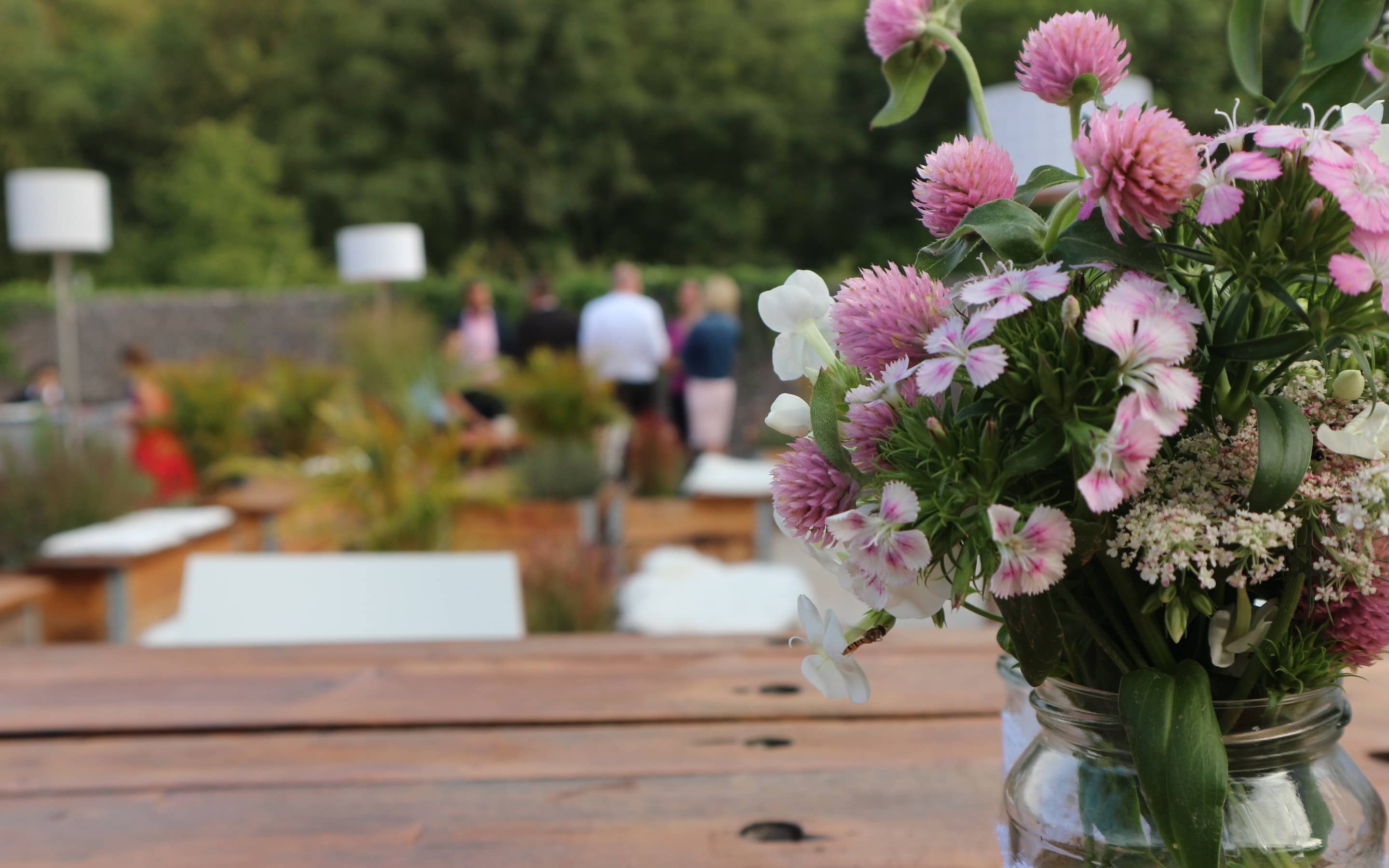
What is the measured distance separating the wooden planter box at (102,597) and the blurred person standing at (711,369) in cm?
401

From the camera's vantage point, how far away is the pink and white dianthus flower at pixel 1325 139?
43 centimetres

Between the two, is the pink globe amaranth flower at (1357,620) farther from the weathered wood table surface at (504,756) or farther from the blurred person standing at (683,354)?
the blurred person standing at (683,354)

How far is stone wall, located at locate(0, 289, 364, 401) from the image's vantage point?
1383cm

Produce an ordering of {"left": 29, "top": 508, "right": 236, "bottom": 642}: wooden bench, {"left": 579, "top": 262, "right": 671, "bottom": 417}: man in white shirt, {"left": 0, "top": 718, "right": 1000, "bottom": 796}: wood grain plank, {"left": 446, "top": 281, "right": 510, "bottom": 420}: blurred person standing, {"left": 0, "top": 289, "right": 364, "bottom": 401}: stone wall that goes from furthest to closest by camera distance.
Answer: {"left": 0, "top": 289, "right": 364, "bottom": 401}: stone wall → {"left": 579, "top": 262, "right": 671, "bottom": 417}: man in white shirt → {"left": 446, "top": 281, "right": 510, "bottom": 420}: blurred person standing → {"left": 29, "top": 508, "right": 236, "bottom": 642}: wooden bench → {"left": 0, "top": 718, "right": 1000, "bottom": 796}: wood grain plank

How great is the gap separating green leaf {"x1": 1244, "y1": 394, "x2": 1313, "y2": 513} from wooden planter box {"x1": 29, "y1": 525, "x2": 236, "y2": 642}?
320cm

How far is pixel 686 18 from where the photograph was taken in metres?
22.7

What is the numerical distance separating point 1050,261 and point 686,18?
23871 millimetres

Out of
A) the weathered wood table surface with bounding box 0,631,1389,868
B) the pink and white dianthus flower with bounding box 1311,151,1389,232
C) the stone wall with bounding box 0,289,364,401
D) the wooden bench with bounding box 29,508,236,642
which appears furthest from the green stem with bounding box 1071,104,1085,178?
the stone wall with bounding box 0,289,364,401

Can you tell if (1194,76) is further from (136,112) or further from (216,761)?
(216,761)

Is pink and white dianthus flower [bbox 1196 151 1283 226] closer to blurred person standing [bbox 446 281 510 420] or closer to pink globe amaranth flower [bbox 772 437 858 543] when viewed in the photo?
pink globe amaranth flower [bbox 772 437 858 543]

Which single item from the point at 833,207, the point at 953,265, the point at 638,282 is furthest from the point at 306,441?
the point at 833,207

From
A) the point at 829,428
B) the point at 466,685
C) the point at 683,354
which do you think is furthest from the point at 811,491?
the point at 683,354

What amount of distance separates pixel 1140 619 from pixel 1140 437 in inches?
5.0

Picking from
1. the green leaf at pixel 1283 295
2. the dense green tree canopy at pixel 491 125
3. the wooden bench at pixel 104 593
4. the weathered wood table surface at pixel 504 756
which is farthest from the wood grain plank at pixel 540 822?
the dense green tree canopy at pixel 491 125
